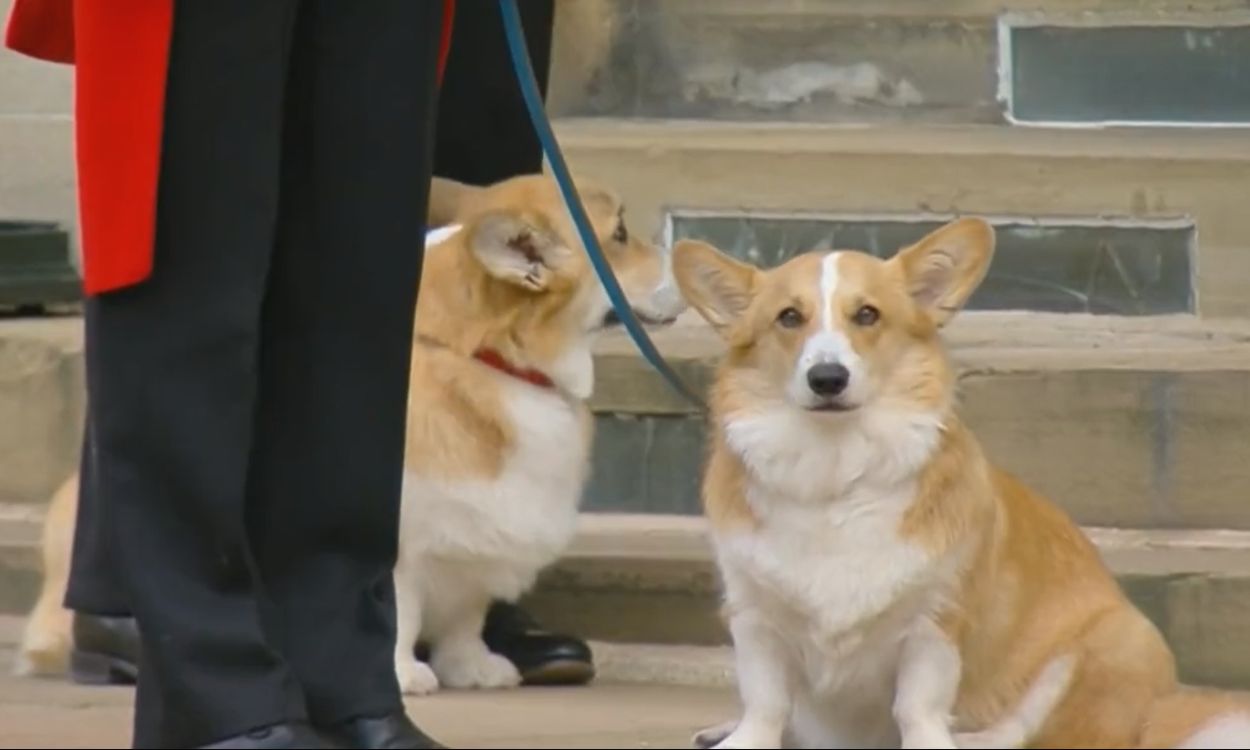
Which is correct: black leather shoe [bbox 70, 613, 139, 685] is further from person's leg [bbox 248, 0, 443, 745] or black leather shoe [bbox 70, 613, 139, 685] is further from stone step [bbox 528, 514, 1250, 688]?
person's leg [bbox 248, 0, 443, 745]

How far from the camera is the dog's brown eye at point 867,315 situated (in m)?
2.73

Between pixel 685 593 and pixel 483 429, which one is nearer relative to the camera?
pixel 483 429

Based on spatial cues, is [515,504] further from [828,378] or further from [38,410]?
[38,410]

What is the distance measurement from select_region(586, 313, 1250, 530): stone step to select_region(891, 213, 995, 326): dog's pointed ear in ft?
2.45

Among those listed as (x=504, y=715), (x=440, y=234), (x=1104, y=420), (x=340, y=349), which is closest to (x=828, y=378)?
(x=340, y=349)

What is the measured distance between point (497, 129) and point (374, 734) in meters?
1.30

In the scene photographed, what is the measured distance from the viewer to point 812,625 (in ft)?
8.80

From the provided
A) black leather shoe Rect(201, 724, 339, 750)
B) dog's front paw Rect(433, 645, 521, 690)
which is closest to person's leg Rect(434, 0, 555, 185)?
dog's front paw Rect(433, 645, 521, 690)

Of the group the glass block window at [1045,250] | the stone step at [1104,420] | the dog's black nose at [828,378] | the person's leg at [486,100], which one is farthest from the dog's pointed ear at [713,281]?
the glass block window at [1045,250]

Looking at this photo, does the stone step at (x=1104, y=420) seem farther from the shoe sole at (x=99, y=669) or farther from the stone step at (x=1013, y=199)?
the shoe sole at (x=99, y=669)

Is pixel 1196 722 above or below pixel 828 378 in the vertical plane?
below

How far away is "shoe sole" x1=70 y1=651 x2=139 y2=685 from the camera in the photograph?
3.20 m

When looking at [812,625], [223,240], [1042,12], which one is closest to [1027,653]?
[812,625]

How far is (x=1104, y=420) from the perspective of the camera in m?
3.52
